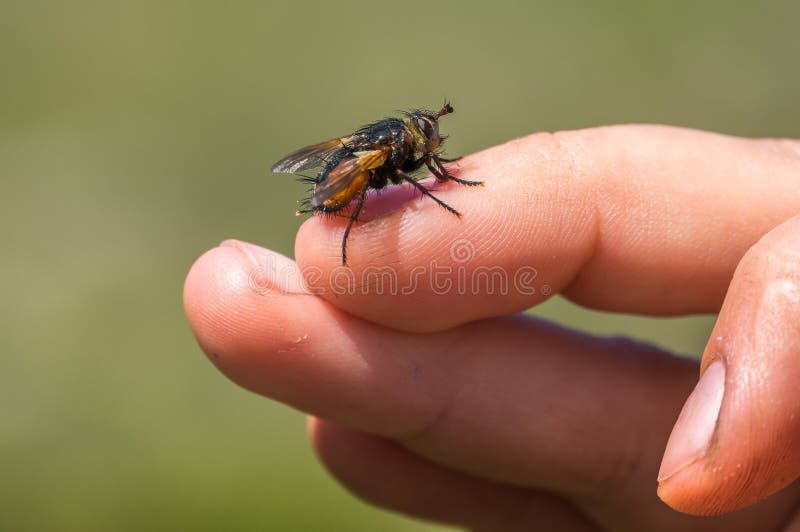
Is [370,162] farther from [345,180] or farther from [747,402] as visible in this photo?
[747,402]

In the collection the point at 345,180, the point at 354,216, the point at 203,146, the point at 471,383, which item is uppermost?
the point at 345,180

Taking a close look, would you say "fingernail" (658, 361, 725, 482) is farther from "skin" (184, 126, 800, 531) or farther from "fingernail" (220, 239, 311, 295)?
"fingernail" (220, 239, 311, 295)

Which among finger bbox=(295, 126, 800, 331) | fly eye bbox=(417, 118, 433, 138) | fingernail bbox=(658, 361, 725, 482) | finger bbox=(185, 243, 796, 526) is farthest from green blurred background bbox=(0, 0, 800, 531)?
fingernail bbox=(658, 361, 725, 482)

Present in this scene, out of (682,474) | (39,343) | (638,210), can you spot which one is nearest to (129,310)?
(39,343)

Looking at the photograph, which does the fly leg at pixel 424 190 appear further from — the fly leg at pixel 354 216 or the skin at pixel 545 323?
the fly leg at pixel 354 216

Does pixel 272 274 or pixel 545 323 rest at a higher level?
pixel 272 274

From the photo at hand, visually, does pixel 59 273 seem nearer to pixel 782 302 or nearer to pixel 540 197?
pixel 540 197

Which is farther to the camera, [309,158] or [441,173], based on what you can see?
[309,158]

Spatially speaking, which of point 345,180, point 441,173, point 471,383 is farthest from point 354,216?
point 471,383
